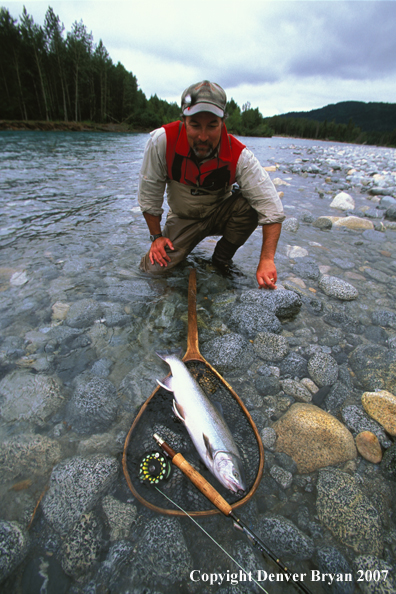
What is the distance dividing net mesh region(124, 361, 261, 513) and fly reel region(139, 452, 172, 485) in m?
0.03

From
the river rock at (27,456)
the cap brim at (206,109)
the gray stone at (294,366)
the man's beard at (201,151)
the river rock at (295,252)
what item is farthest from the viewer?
the river rock at (295,252)

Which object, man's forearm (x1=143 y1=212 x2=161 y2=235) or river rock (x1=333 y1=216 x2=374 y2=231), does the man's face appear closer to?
man's forearm (x1=143 y1=212 x2=161 y2=235)

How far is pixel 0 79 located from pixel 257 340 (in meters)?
69.5

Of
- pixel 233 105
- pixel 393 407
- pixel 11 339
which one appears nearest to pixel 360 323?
pixel 393 407

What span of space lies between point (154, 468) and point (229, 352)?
147cm

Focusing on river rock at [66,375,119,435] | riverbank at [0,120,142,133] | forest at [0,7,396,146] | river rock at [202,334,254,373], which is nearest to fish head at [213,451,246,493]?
river rock at [66,375,119,435]

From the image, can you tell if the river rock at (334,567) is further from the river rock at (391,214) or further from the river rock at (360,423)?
the river rock at (391,214)

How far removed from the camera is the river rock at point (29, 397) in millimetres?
2426

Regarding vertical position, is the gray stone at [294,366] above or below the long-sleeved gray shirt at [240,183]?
below

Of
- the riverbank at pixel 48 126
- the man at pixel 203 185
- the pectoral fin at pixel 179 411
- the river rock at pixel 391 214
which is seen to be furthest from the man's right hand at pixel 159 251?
the riverbank at pixel 48 126

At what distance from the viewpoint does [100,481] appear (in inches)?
77.0

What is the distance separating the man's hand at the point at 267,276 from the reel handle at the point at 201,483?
2.30 meters

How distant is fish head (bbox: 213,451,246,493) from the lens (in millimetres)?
1782

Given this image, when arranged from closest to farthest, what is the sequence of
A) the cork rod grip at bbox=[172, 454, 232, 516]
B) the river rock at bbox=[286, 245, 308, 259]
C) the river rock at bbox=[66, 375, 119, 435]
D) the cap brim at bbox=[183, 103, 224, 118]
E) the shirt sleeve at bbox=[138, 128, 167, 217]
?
the cork rod grip at bbox=[172, 454, 232, 516] → the river rock at bbox=[66, 375, 119, 435] → the cap brim at bbox=[183, 103, 224, 118] → the shirt sleeve at bbox=[138, 128, 167, 217] → the river rock at bbox=[286, 245, 308, 259]
